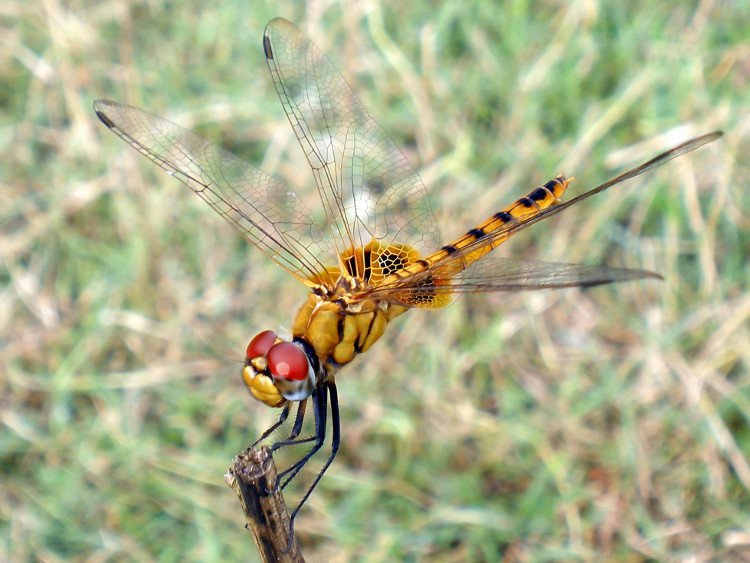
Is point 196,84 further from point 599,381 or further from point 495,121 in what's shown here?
point 599,381

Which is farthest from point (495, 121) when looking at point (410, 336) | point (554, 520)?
point (554, 520)

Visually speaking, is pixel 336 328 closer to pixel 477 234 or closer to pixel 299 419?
pixel 299 419

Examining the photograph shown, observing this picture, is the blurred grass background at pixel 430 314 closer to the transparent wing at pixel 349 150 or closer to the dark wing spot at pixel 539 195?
the transparent wing at pixel 349 150

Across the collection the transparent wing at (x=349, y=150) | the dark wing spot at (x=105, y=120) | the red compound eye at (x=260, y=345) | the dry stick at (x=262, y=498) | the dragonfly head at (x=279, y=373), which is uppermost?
the transparent wing at (x=349, y=150)

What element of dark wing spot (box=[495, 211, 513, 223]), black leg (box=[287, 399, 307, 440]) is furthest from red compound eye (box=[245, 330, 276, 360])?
dark wing spot (box=[495, 211, 513, 223])

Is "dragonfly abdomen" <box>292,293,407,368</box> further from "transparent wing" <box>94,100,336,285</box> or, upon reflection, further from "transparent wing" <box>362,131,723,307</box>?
"transparent wing" <box>94,100,336,285</box>

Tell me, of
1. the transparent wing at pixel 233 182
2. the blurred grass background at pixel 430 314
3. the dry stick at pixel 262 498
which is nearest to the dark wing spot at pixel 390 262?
the transparent wing at pixel 233 182

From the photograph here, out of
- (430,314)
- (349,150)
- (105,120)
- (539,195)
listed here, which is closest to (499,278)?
(539,195)
